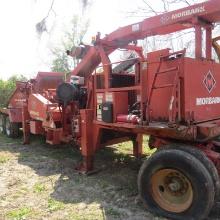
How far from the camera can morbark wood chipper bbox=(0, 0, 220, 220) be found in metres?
4.74

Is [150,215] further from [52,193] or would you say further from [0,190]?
[0,190]

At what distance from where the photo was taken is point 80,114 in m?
6.84

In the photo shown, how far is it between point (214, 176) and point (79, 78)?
152 inches

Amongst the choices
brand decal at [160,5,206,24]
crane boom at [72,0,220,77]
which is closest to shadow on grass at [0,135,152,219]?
crane boom at [72,0,220,77]

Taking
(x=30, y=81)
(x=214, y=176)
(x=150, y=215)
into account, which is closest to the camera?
(x=214, y=176)

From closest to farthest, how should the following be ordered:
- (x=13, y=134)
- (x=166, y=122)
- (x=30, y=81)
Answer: (x=166, y=122), (x=30, y=81), (x=13, y=134)

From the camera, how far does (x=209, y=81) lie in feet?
18.3

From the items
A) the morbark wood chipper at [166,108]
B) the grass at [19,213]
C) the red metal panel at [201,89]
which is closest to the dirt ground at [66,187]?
the grass at [19,213]

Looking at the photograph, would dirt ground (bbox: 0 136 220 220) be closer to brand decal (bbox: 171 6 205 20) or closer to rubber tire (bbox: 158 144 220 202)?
rubber tire (bbox: 158 144 220 202)

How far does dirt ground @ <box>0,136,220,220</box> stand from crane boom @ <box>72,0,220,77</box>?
208 cm

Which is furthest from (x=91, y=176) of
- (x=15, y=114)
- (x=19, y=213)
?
(x=15, y=114)

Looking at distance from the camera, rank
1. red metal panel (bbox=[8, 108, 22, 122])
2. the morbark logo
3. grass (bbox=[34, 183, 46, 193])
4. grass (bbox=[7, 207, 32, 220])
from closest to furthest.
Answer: grass (bbox=[7, 207, 32, 220])
the morbark logo
grass (bbox=[34, 183, 46, 193])
red metal panel (bbox=[8, 108, 22, 122])

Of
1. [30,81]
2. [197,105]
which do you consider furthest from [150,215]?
[30,81]

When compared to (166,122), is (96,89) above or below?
above
